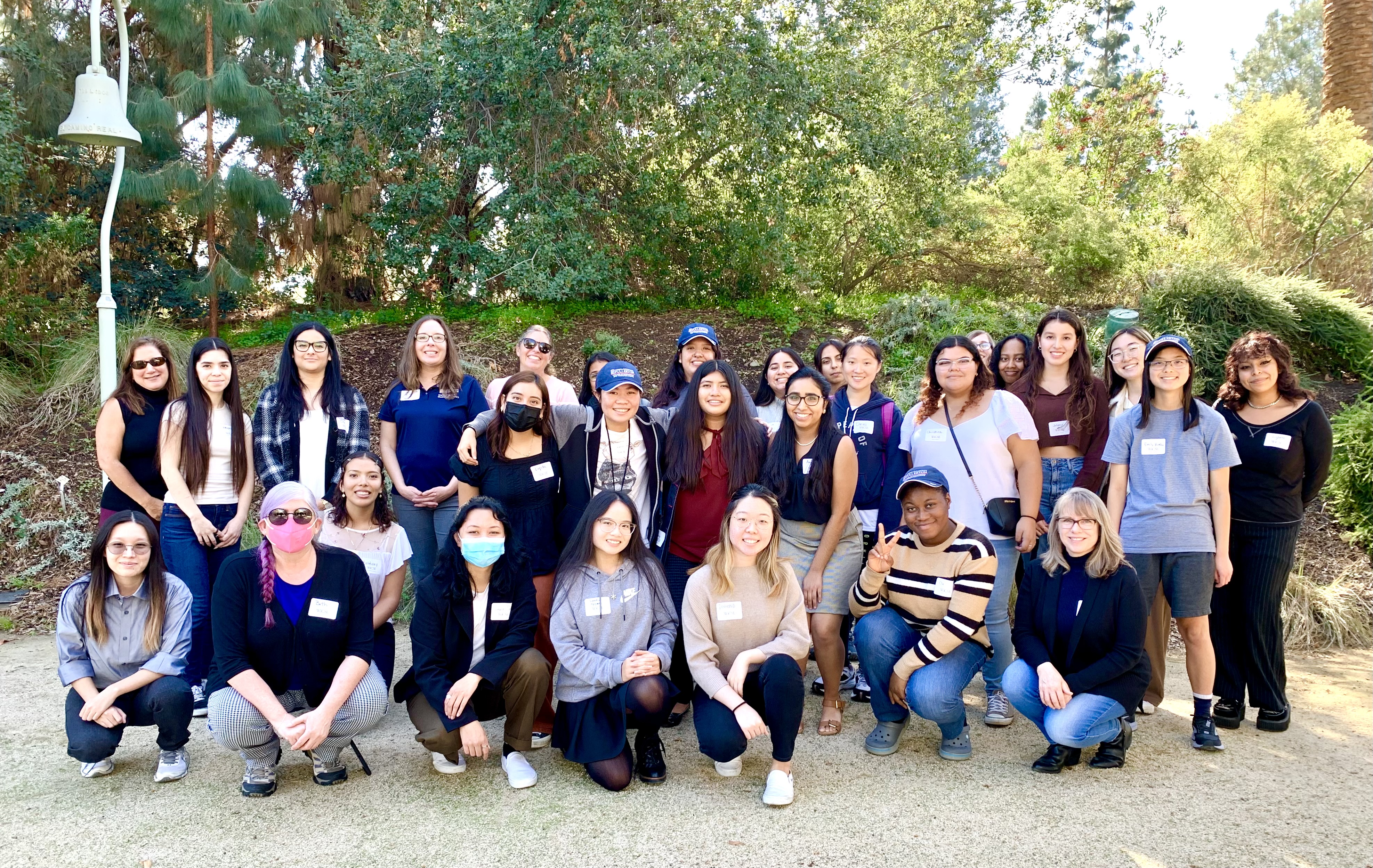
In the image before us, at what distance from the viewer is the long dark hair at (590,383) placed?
5.29 m

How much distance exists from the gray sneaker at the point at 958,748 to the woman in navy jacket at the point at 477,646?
68.9 inches

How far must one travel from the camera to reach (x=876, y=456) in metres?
4.81

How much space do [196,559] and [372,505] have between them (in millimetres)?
1007

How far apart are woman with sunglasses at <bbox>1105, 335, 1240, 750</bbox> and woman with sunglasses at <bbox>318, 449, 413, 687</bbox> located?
3268 mm

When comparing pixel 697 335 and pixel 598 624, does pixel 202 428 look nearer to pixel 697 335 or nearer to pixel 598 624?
pixel 598 624

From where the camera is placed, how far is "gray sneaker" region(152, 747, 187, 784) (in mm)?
3852

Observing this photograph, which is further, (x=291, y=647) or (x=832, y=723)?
(x=832, y=723)

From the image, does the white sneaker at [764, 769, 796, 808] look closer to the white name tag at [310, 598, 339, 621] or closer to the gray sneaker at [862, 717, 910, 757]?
the gray sneaker at [862, 717, 910, 757]

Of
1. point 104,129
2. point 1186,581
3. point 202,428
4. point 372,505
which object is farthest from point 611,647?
point 104,129

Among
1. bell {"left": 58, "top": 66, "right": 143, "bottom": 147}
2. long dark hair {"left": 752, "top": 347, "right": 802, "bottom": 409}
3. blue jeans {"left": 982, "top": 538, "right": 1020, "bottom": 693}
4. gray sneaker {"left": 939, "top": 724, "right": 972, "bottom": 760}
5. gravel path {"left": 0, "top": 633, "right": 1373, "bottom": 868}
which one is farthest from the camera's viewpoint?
bell {"left": 58, "top": 66, "right": 143, "bottom": 147}

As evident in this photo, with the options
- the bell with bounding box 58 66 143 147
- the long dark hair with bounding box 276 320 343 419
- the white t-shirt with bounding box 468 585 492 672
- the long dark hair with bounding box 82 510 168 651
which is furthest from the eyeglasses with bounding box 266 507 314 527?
the bell with bounding box 58 66 143 147

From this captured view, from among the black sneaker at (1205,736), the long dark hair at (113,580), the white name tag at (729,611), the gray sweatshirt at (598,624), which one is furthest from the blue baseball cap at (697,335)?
the black sneaker at (1205,736)

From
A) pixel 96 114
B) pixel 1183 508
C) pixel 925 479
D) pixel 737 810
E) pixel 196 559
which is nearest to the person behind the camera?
pixel 737 810

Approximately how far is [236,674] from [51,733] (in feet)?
4.72
